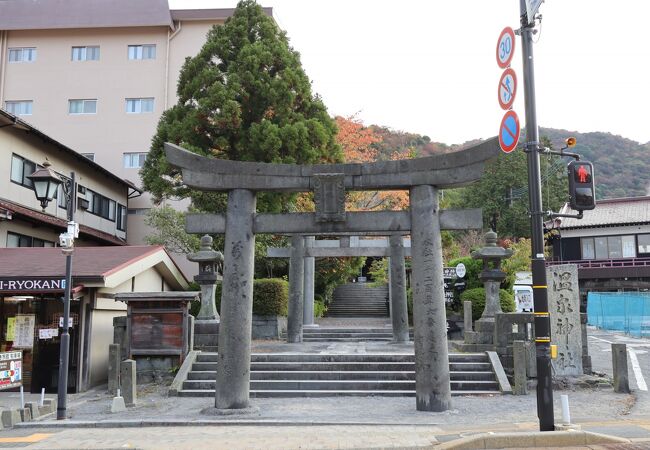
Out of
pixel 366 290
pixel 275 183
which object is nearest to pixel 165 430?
pixel 275 183

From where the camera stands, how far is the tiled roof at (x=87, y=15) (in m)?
35.9

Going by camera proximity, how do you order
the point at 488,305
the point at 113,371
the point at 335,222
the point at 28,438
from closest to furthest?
the point at 28,438
the point at 335,222
the point at 113,371
the point at 488,305

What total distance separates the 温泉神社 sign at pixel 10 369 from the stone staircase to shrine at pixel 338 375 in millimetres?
3606

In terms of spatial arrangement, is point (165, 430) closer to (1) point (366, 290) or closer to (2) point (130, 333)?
(2) point (130, 333)

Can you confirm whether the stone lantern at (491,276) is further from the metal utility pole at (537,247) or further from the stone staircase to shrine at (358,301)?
the stone staircase to shrine at (358,301)

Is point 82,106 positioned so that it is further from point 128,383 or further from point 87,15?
point 128,383

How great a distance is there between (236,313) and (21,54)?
108ft

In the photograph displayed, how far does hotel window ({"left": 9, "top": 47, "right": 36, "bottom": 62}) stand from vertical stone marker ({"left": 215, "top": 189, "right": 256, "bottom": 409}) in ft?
103

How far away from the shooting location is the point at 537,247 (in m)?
8.96

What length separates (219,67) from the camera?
24562 mm

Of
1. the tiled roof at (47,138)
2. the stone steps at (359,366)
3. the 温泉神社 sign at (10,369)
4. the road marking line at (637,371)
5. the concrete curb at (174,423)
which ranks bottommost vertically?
the concrete curb at (174,423)

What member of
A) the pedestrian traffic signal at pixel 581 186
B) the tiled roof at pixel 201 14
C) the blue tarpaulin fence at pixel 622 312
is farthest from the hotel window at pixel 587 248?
the pedestrian traffic signal at pixel 581 186

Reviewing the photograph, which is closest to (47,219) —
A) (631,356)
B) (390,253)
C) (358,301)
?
(390,253)

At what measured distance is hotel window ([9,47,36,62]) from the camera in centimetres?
3656
